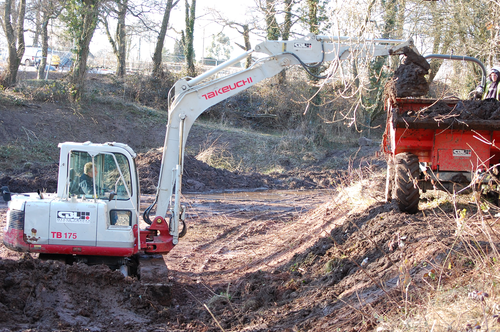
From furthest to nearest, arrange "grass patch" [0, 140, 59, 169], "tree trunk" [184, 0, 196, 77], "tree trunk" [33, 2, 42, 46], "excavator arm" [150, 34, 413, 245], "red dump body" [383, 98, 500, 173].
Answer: "tree trunk" [184, 0, 196, 77] → "tree trunk" [33, 2, 42, 46] → "grass patch" [0, 140, 59, 169] → "excavator arm" [150, 34, 413, 245] → "red dump body" [383, 98, 500, 173]

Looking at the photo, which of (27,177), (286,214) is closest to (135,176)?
(286,214)

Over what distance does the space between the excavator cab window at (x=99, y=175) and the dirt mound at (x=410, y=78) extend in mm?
4485

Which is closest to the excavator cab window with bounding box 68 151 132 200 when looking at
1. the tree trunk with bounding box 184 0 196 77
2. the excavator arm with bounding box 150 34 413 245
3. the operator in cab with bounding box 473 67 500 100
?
the excavator arm with bounding box 150 34 413 245

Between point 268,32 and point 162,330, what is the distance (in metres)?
19.5

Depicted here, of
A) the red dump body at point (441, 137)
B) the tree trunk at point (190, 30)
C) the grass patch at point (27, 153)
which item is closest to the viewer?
the red dump body at point (441, 137)

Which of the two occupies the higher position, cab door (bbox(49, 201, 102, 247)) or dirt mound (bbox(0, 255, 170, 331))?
cab door (bbox(49, 201, 102, 247))

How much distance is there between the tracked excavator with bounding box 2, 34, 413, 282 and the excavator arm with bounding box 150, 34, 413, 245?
16mm

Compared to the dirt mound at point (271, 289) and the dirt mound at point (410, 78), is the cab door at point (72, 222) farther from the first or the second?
the dirt mound at point (410, 78)

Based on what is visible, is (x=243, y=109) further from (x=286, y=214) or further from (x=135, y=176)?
(x=135, y=176)

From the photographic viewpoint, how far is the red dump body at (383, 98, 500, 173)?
6980 millimetres

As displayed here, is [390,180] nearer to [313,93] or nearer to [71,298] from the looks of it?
[71,298]

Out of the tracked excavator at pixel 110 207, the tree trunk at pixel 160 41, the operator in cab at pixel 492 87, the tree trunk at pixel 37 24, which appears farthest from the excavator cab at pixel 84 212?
the tree trunk at pixel 160 41

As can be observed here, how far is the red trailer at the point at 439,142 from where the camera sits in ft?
23.0

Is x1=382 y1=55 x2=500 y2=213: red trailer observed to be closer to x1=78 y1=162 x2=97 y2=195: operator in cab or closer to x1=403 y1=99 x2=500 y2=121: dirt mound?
x1=403 y1=99 x2=500 y2=121: dirt mound
